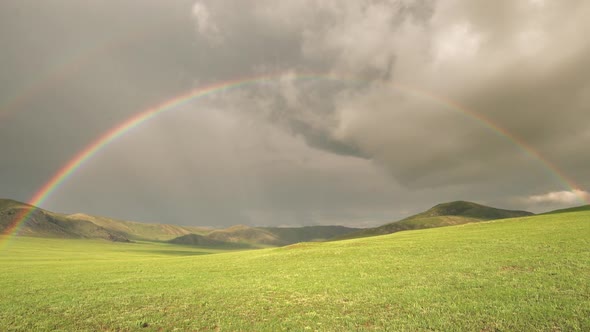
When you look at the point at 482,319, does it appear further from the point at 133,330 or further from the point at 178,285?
the point at 178,285

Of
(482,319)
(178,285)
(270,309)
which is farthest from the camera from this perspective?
(178,285)

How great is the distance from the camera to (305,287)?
2569 cm

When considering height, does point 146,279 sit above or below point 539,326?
above

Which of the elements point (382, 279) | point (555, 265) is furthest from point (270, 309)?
point (555, 265)

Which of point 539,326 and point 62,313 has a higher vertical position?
point 62,313

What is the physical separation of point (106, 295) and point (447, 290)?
26877 mm

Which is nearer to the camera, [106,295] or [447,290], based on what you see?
[447,290]

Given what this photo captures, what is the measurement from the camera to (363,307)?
18.2m

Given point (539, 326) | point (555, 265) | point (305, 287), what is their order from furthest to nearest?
point (305, 287), point (555, 265), point (539, 326)

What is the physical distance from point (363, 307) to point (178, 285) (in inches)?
787

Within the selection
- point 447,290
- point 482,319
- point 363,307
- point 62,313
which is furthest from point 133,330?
point 447,290

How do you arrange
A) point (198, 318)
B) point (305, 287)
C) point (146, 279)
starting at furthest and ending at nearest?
point (146, 279), point (305, 287), point (198, 318)

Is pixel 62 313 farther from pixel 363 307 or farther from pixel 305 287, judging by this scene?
pixel 363 307

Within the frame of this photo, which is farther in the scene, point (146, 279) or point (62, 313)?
point (146, 279)
